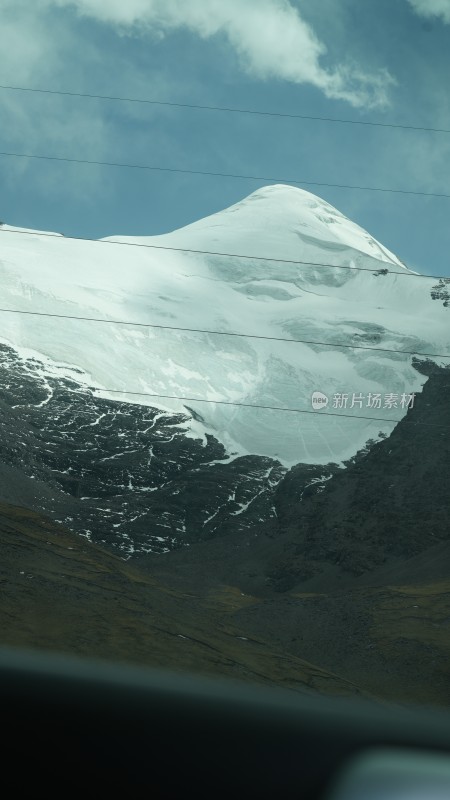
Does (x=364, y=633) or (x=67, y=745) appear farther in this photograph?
(x=364, y=633)

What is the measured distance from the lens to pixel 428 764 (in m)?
2.68

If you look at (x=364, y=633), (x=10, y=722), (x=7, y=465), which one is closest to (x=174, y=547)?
(x=7, y=465)

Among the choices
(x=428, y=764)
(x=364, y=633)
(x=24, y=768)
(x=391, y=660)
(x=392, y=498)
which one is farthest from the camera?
(x=392, y=498)

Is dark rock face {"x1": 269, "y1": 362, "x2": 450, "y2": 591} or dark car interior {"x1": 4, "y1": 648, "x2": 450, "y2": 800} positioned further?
dark rock face {"x1": 269, "y1": 362, "x2": 450, "y2": 591}

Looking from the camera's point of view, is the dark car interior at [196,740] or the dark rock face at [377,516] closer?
the dark car interior at [196,740]

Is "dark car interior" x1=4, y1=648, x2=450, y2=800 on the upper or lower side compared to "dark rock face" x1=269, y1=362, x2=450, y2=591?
lower

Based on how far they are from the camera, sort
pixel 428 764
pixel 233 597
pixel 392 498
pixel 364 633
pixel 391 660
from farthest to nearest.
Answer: pixel 392 498
pixel 233 597
pixel 364 633
pixel 391 660
pixel 428 764

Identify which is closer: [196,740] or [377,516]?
[196,740]

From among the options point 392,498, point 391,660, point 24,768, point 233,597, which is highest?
point 392,498

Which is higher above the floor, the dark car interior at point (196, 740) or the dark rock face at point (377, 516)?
the dark rock face at point (377, 516)

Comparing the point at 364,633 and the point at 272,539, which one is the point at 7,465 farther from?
the point at 364,633

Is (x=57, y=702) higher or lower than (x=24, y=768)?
higher

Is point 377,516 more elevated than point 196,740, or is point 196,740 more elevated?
point 377,516

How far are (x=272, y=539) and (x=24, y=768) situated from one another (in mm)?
183981
